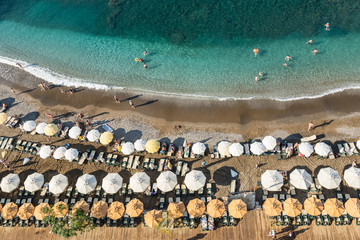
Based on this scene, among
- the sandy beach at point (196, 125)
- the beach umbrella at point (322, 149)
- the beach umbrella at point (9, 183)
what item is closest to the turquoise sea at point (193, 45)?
the sandy beach at point (196, 125)

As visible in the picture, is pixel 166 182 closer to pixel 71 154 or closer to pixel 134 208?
pixel 134 208

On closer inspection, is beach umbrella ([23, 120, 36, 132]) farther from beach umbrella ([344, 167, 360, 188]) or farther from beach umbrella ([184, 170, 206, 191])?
beach umbrella ([344, 167, 360, 188])

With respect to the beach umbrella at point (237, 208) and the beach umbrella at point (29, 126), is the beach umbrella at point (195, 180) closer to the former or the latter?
the beach umbrella at point (237, 208)

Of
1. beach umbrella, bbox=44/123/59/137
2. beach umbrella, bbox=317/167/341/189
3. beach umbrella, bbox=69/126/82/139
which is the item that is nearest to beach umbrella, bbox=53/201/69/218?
beach umbrella, bbox=69/126/82/139

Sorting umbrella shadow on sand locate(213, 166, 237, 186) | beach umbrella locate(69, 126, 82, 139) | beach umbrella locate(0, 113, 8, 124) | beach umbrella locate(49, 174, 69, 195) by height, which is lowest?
beach umbrella locate(49, 174, 69, 195)

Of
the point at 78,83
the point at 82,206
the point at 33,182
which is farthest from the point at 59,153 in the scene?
the point at 78,83

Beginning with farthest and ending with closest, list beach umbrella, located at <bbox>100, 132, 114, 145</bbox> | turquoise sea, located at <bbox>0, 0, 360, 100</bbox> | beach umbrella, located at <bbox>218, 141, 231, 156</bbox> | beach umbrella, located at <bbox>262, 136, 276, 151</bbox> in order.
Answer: turquoise sea, located at <bbox>0, 0, 360, 100</bbox> < beach umbrella, located at <bbox>100, 132, 114, 145</bbox> < beach umbrella, located at <bbox>218, 141, 231, 156</bbox> < beach umbrella, located at <bbox>262, 136, 276, 151</bbox>

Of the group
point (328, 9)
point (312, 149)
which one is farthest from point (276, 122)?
point (328, 9)

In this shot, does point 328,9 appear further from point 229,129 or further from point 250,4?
point 229,129
